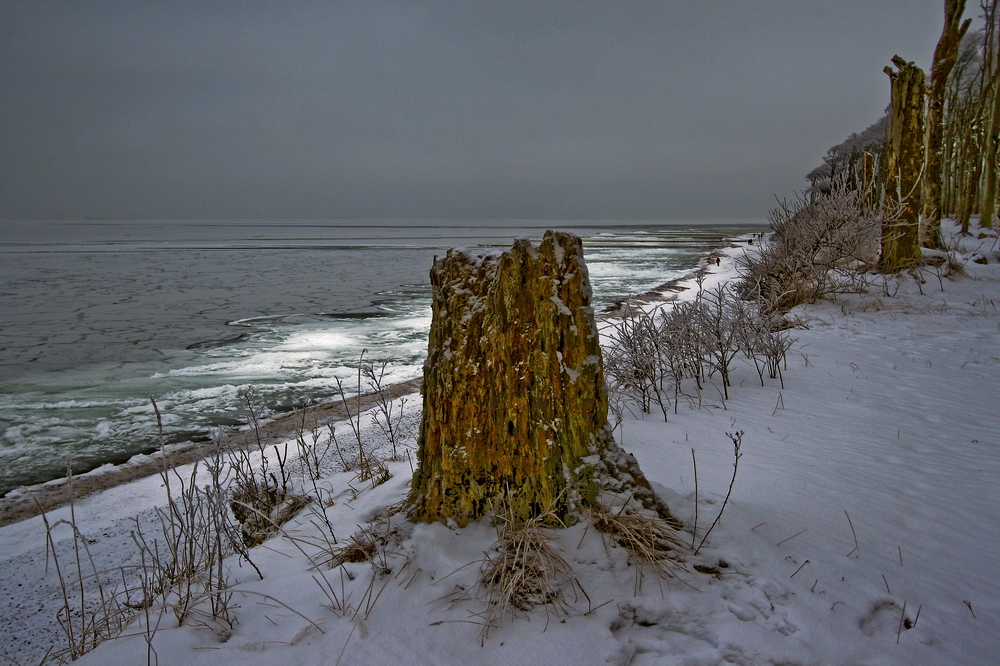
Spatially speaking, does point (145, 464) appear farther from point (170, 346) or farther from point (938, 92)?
point (938, 92)

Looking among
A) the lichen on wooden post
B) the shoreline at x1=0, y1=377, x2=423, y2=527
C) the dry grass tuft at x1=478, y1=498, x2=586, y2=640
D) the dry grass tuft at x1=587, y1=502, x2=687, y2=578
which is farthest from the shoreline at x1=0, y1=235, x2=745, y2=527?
the dry grass tuft at x1=587, y1=502, x2=687, y2=578

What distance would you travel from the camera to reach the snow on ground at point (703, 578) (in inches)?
66.7

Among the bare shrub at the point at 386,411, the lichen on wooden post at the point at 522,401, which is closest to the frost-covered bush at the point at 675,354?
the bare shrub at the point at 386,411

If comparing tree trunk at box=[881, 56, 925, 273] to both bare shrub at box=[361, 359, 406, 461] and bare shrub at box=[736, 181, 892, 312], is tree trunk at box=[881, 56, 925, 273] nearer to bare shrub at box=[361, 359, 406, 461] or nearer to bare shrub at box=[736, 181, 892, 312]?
bare shrub at box=[736, 181, 892, 312]

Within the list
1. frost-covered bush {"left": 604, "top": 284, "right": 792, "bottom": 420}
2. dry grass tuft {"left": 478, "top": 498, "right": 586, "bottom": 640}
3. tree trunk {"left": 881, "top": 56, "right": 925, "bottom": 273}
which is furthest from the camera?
tree trunk {"left": 881, "top": 56, "right": 925, "bottom": 273}

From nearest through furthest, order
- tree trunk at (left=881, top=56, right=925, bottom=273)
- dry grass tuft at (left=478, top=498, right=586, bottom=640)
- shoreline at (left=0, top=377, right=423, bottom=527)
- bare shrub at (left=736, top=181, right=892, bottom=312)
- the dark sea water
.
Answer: dry grass tuft at (left=478, top=498, right=586, bottom=640) < shoreline at (left=0, top=377, right=423, bottom=527) < the dark sea water < bare shrub at (left=736, top=181, right=892, bottom=312) < tree trunk at (left=881, top=56, right=925, bottom=273)

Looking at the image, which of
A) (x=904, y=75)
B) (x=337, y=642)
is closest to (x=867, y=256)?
(x=904, y=75)

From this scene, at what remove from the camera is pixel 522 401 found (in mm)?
2285

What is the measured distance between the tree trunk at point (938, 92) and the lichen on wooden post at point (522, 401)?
1163 cm

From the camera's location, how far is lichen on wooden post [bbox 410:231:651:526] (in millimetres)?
2277

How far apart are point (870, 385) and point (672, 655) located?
13.6ft

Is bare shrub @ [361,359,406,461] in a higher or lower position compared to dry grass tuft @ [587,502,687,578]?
lower

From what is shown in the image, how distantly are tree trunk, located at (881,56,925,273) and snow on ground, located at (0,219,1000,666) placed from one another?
705 cm

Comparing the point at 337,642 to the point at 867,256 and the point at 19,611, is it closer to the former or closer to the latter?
the point at 19,611
